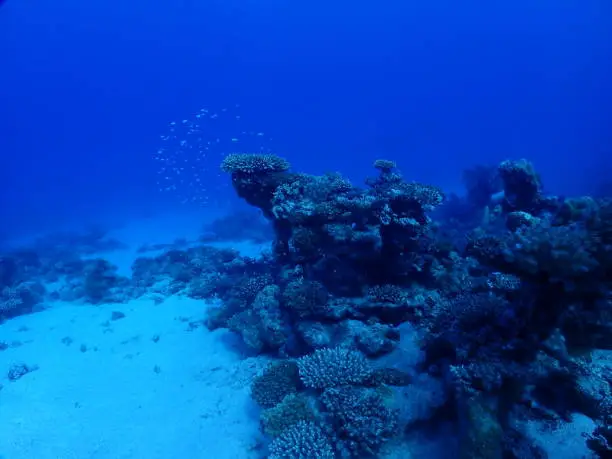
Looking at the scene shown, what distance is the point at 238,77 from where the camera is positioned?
197000mm

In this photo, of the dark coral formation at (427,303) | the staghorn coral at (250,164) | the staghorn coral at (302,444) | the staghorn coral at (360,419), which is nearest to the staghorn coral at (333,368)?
the dark coral formation at (427,303)

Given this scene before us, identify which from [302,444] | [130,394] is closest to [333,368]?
[302,444]

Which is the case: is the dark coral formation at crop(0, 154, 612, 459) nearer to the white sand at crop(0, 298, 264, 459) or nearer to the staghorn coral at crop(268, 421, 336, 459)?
the staghorn coral at crop(268, 421, 336, 459)

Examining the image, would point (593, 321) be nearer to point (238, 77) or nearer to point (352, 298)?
point (352, 298)

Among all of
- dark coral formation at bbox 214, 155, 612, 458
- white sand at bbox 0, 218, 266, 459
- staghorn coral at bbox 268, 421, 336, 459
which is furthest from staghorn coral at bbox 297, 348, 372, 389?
white sand at bbox 0, 218, 266, 459

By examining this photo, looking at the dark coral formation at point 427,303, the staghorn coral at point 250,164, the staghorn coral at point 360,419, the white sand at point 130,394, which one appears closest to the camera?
the dark coral formation at point 427,303

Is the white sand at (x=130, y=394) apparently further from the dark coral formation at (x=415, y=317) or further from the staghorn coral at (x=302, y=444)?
the staghorn coral at (x=302, y=444)

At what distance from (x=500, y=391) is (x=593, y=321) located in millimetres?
1643

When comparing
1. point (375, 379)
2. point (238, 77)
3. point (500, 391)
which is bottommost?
point (500, 391)

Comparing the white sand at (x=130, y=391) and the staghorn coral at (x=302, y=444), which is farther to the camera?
the white sand at (x=130, y=391)

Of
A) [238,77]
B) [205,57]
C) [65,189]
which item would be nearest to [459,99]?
[238,77]

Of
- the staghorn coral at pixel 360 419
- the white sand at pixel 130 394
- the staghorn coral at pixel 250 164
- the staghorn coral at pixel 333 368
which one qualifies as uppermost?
the staghorn coral at pixel 250 164

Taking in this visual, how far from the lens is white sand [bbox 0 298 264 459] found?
752 centimetres

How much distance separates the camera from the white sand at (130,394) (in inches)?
296
